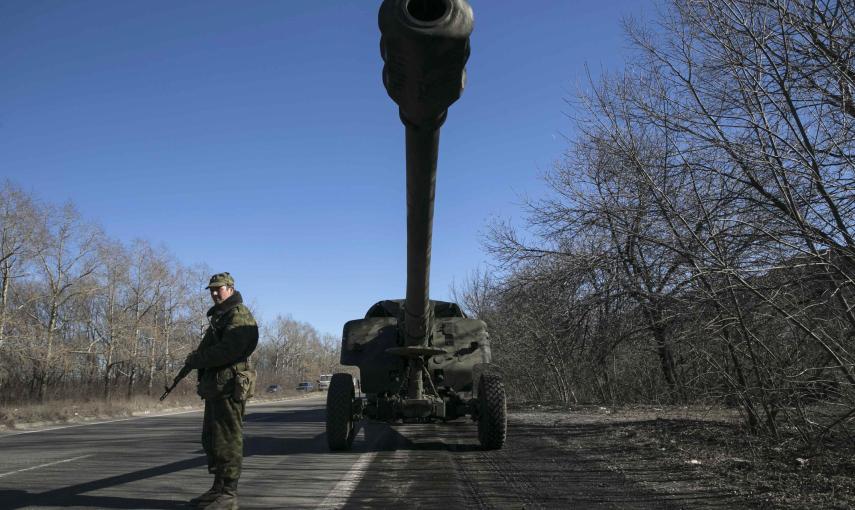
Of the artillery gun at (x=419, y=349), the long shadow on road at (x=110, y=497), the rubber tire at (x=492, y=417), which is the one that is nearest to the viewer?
the artillery gun at (x=419, y=349)

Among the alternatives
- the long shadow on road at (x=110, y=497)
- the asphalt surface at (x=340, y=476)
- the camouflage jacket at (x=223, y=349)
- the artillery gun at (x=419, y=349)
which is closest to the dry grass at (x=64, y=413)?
the asphalt surface at (x=340, y=476)

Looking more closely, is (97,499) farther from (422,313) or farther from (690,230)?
(690,230)

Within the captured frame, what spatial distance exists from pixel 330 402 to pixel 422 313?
5.98ft

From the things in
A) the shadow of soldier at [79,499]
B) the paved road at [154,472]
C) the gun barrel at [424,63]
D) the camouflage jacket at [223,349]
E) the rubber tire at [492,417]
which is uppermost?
the gun barrel at [424,63]

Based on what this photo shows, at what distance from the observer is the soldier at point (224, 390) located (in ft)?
14.8

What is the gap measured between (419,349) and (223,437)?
4.05m

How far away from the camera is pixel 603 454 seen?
7430 mm

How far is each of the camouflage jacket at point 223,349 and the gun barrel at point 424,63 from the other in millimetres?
1813

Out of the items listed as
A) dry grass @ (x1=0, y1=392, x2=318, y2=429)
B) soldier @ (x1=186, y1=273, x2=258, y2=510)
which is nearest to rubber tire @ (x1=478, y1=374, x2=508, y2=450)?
soldier @ (x1=186, y1=273, x2=258, y2=510)

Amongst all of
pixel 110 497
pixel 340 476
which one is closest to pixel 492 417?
pixel 340 476

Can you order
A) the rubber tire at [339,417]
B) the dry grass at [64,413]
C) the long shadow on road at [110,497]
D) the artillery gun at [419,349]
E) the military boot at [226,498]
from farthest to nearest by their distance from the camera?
the dry grass at [64,413] → the rubber tire at [339,417] → the long shadow on road at [110,497] → the military boot at [226,498] → the artillery gun at [419,349]

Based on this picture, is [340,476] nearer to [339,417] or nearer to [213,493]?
[213,493]

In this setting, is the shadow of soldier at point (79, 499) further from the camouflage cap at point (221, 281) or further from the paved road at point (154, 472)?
the camouflage cap at point (221, 281)

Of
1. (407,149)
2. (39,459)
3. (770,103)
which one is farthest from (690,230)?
(39,459)
